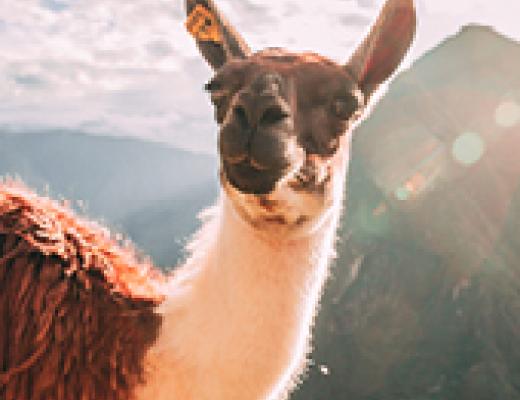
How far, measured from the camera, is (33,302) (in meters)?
2.54

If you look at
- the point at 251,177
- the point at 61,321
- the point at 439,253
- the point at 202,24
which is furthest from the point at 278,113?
the point at 439,253

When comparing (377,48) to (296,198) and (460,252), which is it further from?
(460,252)

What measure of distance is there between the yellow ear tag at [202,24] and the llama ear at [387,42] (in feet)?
2.32

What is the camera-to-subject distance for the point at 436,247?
50062 millimetres

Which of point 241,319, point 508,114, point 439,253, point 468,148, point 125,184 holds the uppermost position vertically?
point 241,319

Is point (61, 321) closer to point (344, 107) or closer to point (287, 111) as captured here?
point (287, 111)

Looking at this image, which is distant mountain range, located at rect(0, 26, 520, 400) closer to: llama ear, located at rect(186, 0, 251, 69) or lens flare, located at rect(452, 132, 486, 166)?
lens flare, located at rect(452, 132, 486, 166)

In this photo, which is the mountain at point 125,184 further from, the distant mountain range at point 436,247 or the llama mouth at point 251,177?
the llama mouth at point 251,177

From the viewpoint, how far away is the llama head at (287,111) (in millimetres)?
1981

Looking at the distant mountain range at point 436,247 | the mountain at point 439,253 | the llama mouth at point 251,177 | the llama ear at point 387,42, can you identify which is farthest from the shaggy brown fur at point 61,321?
the distant mountain range at point 436,247

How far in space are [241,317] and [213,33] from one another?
55.8 inches

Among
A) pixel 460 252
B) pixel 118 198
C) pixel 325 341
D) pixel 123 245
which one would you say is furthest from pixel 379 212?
pixel 118 198

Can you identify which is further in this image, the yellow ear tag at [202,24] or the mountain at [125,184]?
the mountain at [125,184]

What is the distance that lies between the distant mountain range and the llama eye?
1718 inches
